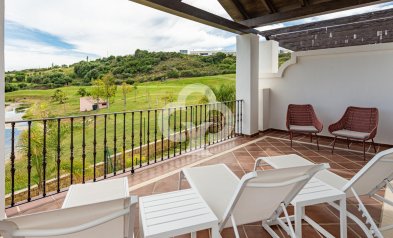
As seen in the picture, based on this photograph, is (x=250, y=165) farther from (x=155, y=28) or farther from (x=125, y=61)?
(x=155, y=28)

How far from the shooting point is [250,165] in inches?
149

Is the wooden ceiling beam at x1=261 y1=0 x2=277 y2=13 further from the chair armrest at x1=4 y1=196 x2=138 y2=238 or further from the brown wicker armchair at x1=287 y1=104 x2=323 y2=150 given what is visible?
the chair armrest at x1=4 y1=196 x2=138 y2=238

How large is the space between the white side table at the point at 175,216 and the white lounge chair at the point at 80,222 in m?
0.17

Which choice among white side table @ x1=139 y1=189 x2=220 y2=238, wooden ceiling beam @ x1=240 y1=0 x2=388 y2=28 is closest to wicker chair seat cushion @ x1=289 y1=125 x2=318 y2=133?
wooden ceiling beam @ x1=240 y1=0 x2=388 y2=28

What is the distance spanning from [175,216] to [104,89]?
27.0 feet

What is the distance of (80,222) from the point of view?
0.96 m

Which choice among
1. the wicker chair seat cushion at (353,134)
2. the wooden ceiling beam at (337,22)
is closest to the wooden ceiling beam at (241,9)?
the wooden ceiling beam at (337,22)

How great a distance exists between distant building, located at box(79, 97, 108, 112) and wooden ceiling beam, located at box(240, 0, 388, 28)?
18.9ft

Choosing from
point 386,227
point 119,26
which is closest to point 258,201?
point 386,227

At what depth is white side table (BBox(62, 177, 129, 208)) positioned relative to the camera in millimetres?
1592

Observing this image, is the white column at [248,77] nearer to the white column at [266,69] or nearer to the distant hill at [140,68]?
the white column at [266,69]

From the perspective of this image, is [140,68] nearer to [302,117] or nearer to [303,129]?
[302,117]

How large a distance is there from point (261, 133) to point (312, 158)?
2.22 meters

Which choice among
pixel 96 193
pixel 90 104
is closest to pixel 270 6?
pixel 96 193
